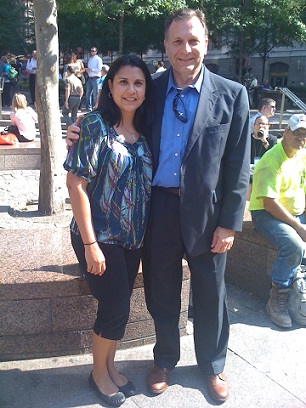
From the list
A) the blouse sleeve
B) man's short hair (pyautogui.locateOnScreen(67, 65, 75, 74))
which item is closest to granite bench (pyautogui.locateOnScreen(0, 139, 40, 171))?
man's short hair (pyautogui.locateOnScreen(67, 65, 75, 74))

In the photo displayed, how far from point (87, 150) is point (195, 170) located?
1.93 ft

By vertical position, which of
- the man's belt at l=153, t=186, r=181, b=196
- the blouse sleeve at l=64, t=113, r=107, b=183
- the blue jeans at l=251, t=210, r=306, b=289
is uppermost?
the blouse sleeve at l=64, t=113, r=107, b=183

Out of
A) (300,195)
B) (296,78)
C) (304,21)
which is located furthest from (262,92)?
(300,195)

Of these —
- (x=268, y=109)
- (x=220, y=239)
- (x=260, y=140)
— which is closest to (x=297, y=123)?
(x=220, y=239)

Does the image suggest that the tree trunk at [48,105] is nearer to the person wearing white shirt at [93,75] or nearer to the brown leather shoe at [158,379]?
the brown leather shoe at [158,379]

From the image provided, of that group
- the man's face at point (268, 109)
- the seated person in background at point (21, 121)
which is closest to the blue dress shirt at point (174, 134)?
the man's face at point (268, 109)

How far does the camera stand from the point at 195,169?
2646 millimetres

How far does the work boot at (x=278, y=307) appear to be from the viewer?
12.6 feet

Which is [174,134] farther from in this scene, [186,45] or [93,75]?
[93,75]

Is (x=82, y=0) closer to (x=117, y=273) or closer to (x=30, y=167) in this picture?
(x=30, y=167)

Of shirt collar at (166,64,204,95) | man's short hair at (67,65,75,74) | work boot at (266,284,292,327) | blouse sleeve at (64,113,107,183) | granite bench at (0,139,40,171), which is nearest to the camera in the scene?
blouse sleeve at (64,113,107,183)

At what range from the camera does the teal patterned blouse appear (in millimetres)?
2533

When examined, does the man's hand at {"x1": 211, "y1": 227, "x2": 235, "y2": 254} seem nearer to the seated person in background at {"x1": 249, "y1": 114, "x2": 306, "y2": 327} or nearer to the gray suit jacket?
the gray suit jacket

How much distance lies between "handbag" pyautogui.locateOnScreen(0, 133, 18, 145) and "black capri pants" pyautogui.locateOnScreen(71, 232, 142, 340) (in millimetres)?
6859
